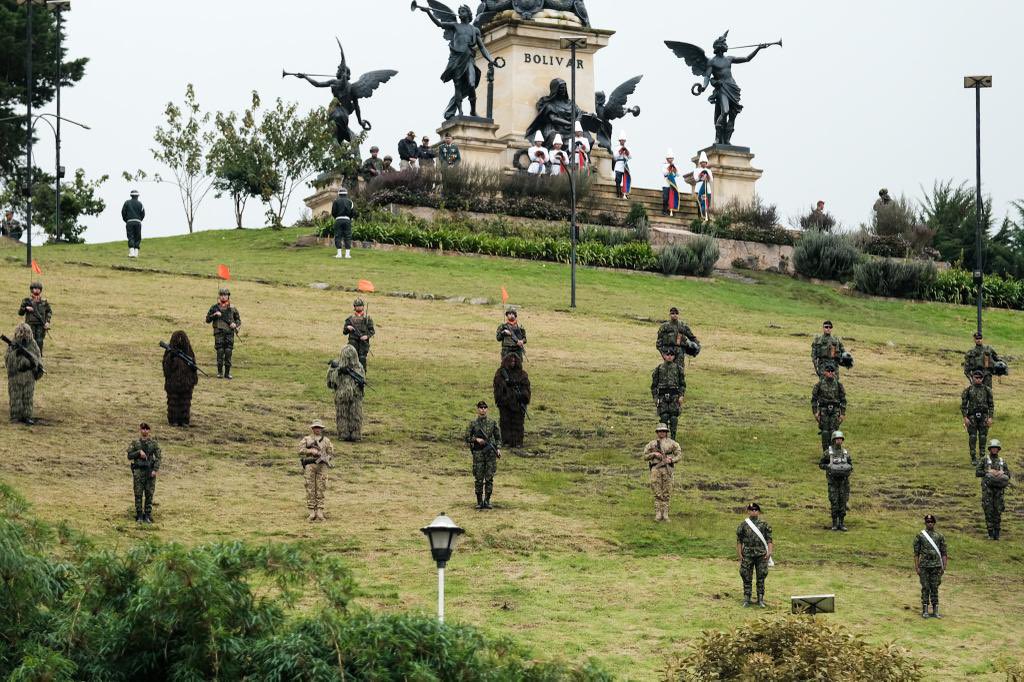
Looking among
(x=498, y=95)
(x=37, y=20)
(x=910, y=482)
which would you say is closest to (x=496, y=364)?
(x=910, y=482)

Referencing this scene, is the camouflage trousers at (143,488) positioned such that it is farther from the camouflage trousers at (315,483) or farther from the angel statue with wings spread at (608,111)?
the angel statue with wings spread at (608,111)

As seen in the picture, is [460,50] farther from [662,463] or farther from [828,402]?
[662,463]

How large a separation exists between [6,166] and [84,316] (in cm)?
3620

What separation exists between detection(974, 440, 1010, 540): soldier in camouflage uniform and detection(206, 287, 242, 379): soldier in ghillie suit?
13127mm

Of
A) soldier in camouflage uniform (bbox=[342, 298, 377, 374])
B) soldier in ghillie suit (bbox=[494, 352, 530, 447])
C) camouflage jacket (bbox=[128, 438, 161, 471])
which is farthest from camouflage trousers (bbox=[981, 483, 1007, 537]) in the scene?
soldier in camouflage uniform (bbox=[342, 298, 377, 374])

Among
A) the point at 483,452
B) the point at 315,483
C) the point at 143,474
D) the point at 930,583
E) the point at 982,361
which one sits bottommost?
the point at 930,583

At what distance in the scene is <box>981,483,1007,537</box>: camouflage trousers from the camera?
2547cm

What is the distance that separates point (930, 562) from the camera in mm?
21828

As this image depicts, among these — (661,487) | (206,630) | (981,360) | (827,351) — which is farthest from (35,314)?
(206,630)

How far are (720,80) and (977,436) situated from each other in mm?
37767

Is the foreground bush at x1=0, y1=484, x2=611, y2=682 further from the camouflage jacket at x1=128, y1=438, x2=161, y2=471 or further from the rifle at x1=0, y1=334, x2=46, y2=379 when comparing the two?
the rifle at x1=0, y1=334, x2=46, y2=379

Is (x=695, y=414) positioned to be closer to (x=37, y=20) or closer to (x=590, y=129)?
(x=590, y=129)

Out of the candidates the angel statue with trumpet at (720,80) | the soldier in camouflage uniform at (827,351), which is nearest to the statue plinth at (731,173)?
the angel statue with trumpet at (720,80)

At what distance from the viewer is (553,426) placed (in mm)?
31812
